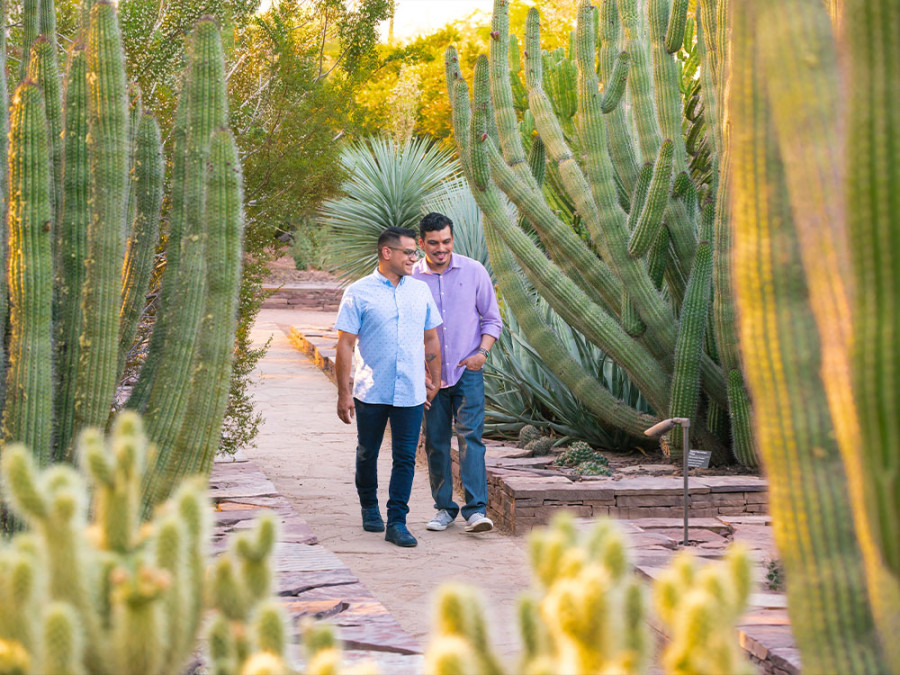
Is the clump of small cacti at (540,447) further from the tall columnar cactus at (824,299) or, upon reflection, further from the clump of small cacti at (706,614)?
the clump of small cacti at (706,614)

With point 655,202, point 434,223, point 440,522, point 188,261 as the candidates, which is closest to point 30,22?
point 188,261

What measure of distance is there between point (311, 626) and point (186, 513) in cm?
33

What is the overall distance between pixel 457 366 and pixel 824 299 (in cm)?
440

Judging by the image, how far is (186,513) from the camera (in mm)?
1803

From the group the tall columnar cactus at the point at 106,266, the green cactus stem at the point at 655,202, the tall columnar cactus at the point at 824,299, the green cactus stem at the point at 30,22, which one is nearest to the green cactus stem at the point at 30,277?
the tall columnar cactus at the point at 106,266

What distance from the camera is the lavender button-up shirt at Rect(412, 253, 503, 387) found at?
19.8ft

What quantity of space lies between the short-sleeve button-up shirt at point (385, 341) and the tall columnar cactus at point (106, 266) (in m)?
1.83

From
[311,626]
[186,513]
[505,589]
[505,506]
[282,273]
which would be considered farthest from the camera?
[282,273]

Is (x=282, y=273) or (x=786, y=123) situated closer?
(x=786, y=123)

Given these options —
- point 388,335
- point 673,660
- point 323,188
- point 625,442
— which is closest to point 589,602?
point 673,660

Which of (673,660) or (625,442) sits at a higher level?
(673,660)

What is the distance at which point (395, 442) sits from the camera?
18.9 ft

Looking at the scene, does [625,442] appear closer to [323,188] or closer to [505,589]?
[505,589]

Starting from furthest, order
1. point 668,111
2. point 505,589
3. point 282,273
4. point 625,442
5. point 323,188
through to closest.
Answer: point 282,273 → point 323,188 → point 625,442 → point 668,111 → point 505,589
